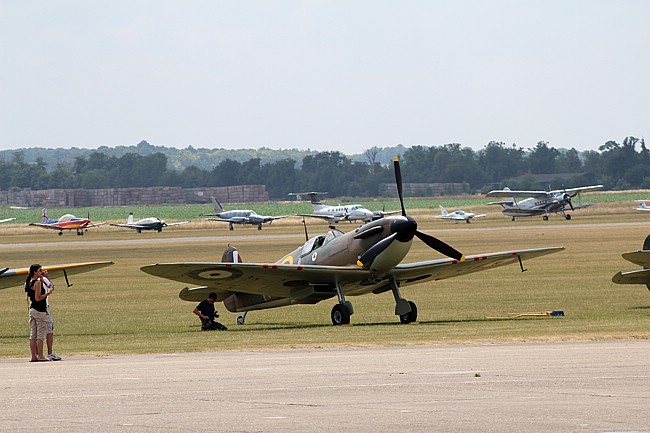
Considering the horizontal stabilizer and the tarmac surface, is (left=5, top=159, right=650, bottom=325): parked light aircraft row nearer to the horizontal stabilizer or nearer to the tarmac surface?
the horizontal stabilizer

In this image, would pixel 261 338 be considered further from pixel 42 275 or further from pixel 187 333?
pixel 42 275

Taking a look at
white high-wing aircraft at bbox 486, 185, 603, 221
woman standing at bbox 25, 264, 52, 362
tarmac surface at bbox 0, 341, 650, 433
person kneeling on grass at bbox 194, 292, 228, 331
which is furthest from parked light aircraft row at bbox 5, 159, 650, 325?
white high-wing aircraft at bbox 486, 185, 603, 221

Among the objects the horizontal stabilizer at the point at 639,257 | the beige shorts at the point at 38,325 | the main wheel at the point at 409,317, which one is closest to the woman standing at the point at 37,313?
the beige shorts at the point at 38,325

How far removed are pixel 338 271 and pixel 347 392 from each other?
38.8 feet

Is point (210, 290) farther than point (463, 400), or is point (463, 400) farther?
point (210, 290)

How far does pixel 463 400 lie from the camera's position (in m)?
11.9

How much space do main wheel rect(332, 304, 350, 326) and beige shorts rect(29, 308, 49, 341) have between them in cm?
717

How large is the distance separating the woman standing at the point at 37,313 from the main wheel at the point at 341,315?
713 centimetres

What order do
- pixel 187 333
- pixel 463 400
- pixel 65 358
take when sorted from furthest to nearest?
1. pixel 187 333
2. pixel 65 358
3. pixel 463 400

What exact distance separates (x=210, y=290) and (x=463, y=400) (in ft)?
46.0

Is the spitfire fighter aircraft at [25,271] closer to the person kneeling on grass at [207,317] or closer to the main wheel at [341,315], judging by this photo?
the person kneeling on grass at [207,317]

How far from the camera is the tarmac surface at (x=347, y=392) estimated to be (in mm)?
10633

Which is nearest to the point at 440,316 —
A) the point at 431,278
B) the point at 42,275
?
the point at 431,278

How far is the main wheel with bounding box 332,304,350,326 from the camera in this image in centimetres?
2464
